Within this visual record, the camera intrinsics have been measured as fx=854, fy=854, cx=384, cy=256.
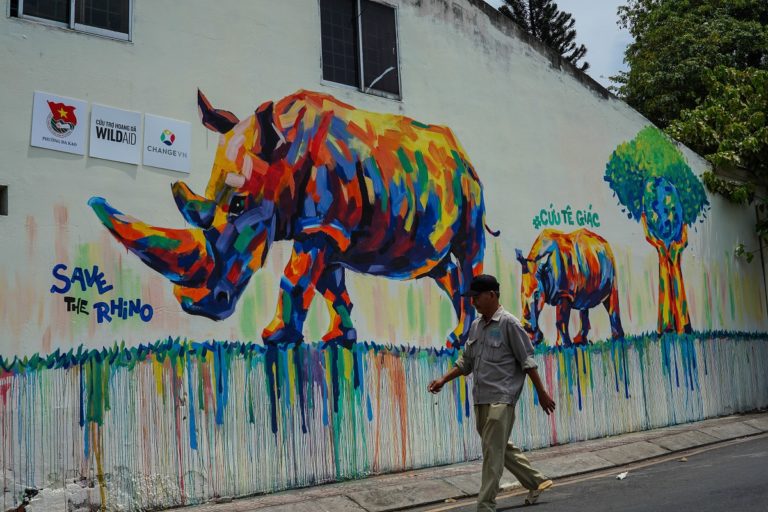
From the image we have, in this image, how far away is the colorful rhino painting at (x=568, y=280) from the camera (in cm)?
1130

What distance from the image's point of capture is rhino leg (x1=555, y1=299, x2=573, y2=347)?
11.6 meters

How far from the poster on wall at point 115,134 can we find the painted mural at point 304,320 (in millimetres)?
368

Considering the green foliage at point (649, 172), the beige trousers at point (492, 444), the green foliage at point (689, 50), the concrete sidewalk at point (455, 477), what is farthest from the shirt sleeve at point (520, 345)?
the green foliage at point (689, 50)

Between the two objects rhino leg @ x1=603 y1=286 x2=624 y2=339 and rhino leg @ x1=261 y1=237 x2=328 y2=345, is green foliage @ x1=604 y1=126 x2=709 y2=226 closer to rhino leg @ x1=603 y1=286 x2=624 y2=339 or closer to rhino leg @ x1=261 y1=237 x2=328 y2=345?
rhino leg @ x1=603 y1=286 x2=624 y2=339

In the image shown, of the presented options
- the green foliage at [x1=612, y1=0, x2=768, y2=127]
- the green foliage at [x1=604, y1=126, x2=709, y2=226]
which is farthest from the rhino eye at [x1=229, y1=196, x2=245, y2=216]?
the green foliage at [x1=612, y1=0, x2=768, y2=127]

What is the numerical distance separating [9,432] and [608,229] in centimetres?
884

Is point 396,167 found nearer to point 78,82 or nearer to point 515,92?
point 515,92

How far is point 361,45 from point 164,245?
3.54 metres

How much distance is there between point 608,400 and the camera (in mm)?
12047

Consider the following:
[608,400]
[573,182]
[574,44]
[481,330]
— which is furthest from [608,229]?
[574,44]

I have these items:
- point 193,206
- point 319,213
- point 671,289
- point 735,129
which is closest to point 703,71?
point 735,129

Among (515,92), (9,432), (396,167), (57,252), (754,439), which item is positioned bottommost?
(754,439)

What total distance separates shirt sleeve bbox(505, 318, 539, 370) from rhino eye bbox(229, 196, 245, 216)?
10.3 feet

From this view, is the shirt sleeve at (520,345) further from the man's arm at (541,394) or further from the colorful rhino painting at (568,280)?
the colorful rhino painting at (568,280)
